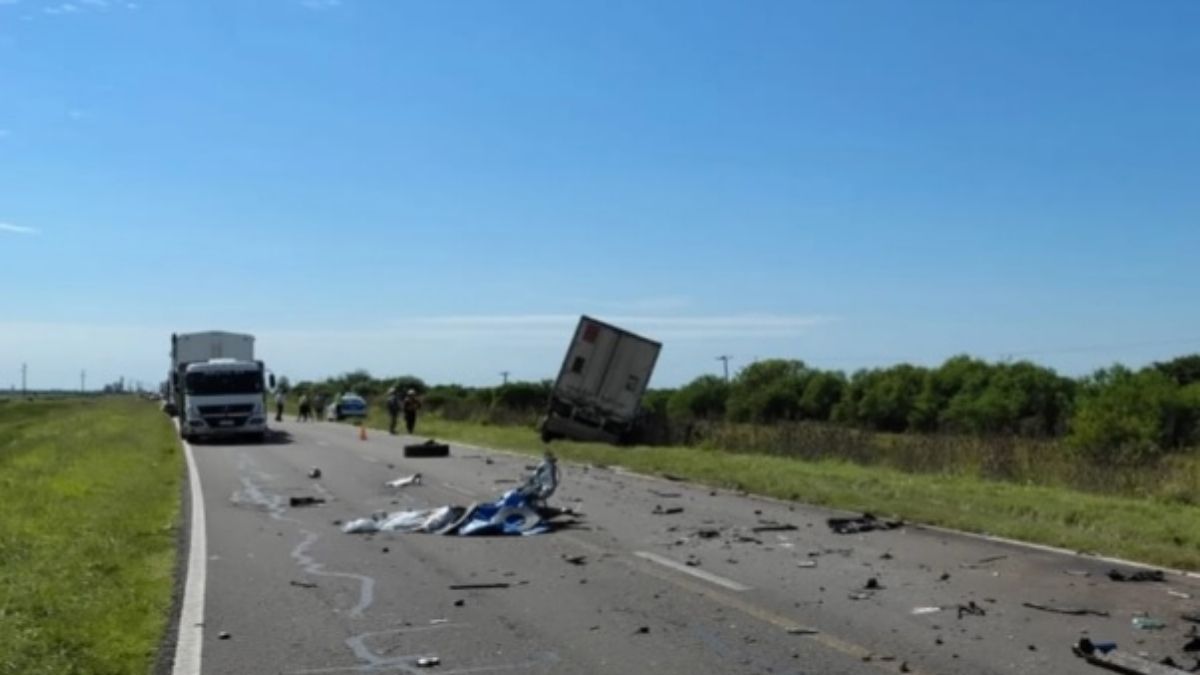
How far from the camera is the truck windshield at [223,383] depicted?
41.3 m

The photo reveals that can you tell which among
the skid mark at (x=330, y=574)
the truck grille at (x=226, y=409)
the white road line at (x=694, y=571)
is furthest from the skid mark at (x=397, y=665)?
the truck grille at (x=226, y=409)

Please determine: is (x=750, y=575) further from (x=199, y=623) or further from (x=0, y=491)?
(x=0, y=491)

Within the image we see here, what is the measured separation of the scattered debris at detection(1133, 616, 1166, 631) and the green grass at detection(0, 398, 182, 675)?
652 cm

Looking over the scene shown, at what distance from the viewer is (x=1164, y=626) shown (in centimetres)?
885


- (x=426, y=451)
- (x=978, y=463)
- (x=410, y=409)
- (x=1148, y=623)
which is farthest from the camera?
(x=410, y=409)

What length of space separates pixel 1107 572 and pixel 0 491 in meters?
17.7

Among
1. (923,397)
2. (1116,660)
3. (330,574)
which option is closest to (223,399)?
(330,574)

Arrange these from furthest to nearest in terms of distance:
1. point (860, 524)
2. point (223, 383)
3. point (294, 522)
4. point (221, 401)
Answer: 1. point (223, 383)
2. point (221, 401)
3. point (294, 522)
4. point (860, 524)

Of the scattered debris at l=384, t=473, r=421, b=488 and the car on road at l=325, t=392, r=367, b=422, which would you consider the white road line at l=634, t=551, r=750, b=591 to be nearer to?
the scattered debris at l=384, t=473, r=421, b=488

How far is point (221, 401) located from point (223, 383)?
728 millimetres

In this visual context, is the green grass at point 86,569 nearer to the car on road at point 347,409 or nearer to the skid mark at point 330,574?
the skid mark at point 330,574

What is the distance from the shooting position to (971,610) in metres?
9.58

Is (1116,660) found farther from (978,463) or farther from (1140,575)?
(978,463)

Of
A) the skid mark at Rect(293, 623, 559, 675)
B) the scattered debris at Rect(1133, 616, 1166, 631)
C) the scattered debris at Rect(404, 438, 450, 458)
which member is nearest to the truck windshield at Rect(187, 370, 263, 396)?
the scattered debris at Rect(404, 438, 450, 458)
